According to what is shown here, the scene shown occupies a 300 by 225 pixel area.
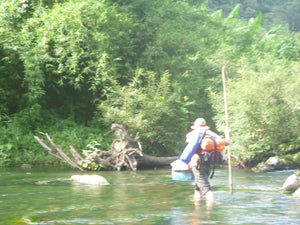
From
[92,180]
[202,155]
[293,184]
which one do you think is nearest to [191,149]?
[202,155]

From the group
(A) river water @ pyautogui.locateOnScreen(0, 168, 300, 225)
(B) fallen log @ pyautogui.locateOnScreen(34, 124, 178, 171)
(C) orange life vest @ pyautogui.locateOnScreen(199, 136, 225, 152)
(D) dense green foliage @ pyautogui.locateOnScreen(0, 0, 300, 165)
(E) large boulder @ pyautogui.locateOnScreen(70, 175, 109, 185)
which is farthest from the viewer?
(D) dense green foliage @ pyautogui.locateOnScreen(0, 0, 300, 165)

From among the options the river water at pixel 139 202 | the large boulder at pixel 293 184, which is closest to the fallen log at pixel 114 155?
the river water at pixel 139 202

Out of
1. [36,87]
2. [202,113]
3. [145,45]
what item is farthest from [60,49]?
[202,113]

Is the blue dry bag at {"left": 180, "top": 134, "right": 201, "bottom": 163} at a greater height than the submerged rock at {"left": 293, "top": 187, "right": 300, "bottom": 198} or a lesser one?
greater

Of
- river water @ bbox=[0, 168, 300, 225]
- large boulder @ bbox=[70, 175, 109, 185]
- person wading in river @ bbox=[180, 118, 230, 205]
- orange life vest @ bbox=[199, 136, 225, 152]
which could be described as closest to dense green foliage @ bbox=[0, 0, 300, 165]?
river water @ bbox=[0, 168, 300, 225]

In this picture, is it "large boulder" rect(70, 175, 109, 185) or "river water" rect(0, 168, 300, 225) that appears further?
"large boulder" rect(70, 175, 109, 185)

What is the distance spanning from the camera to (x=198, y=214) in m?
8.53

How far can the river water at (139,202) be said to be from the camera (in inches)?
320

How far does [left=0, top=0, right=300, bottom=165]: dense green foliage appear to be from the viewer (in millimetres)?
15953

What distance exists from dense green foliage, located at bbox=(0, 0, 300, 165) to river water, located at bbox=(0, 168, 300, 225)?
2.55 meters

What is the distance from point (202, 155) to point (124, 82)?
10.3 metres

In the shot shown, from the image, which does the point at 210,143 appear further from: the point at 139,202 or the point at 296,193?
the point at 296,193

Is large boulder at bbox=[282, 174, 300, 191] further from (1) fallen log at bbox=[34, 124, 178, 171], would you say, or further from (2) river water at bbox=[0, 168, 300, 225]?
(1) fallen log at bbox=[34, 124, 178, 171]

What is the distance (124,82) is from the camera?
19438 mm
